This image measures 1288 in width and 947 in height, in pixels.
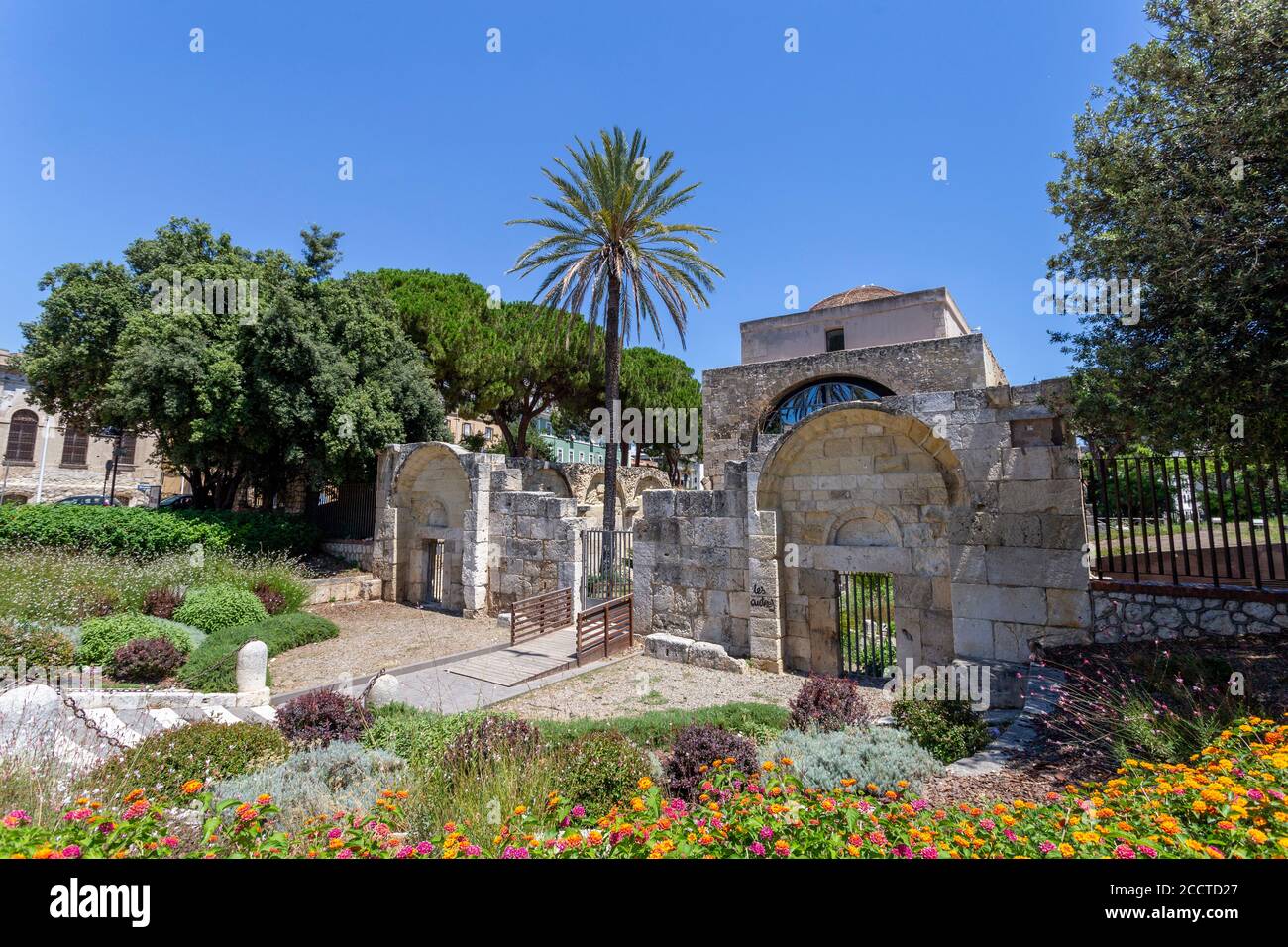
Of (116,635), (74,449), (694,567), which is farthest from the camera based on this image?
(74,449)

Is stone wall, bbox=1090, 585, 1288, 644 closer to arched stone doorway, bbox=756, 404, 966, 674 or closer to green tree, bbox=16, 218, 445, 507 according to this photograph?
arched stone doorway, bbox=756, 404, 966, 674

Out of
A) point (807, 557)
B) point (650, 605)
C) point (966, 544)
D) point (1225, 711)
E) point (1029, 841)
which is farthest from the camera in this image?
point (650, 605)

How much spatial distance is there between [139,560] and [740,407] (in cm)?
1824

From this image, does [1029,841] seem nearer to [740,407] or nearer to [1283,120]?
[1283,120]

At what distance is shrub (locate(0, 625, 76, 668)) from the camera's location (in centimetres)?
790

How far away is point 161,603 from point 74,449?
3119 cm

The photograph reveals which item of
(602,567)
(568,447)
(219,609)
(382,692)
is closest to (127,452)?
(568,447)

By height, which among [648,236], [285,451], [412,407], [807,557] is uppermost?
[648,236]

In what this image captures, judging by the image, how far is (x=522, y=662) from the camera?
416 inches

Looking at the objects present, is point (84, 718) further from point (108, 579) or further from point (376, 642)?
point (108, 579)

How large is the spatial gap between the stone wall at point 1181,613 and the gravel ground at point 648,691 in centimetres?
312

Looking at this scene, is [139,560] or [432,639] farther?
[139,560]

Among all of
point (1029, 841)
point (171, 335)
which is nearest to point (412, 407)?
point (171, 335)
